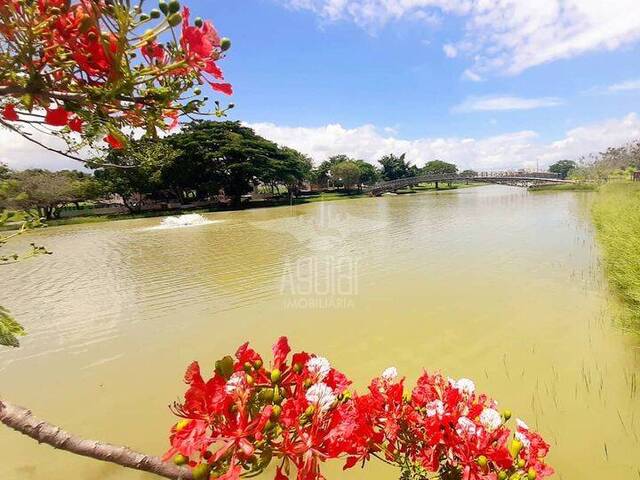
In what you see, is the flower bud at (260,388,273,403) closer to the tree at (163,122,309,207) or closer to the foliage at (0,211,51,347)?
the foliage at (0,211,51,347)

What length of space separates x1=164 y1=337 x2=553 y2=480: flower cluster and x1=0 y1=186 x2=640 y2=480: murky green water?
1789 millimetres

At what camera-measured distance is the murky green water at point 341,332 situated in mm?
3203

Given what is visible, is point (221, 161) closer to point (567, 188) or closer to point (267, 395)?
point (267, 395)

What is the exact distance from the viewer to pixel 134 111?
3.54ft

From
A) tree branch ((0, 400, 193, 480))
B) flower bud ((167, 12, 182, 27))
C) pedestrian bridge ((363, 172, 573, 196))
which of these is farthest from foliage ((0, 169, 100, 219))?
pedestrian bridge ((363, 172, 573, 196))

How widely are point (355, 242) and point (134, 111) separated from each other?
39.4 feet

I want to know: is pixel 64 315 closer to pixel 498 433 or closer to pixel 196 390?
pixel 196 390

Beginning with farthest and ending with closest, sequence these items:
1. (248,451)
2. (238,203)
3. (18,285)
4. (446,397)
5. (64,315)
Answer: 1. (238,203)
2. (18,285)
3. (64,315)
4. (446,397)
5. (248,451)

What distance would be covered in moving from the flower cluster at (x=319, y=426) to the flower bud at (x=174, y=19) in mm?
898

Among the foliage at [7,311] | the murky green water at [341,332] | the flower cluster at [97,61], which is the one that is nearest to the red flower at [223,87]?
the flower cluster at [97,61]

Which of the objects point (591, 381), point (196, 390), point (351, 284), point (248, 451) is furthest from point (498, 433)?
point (351, 284)

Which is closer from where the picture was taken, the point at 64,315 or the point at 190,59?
the point at 190,59

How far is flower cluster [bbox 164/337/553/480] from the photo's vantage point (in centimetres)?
90

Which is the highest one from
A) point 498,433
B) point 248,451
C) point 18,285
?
point 248,451
